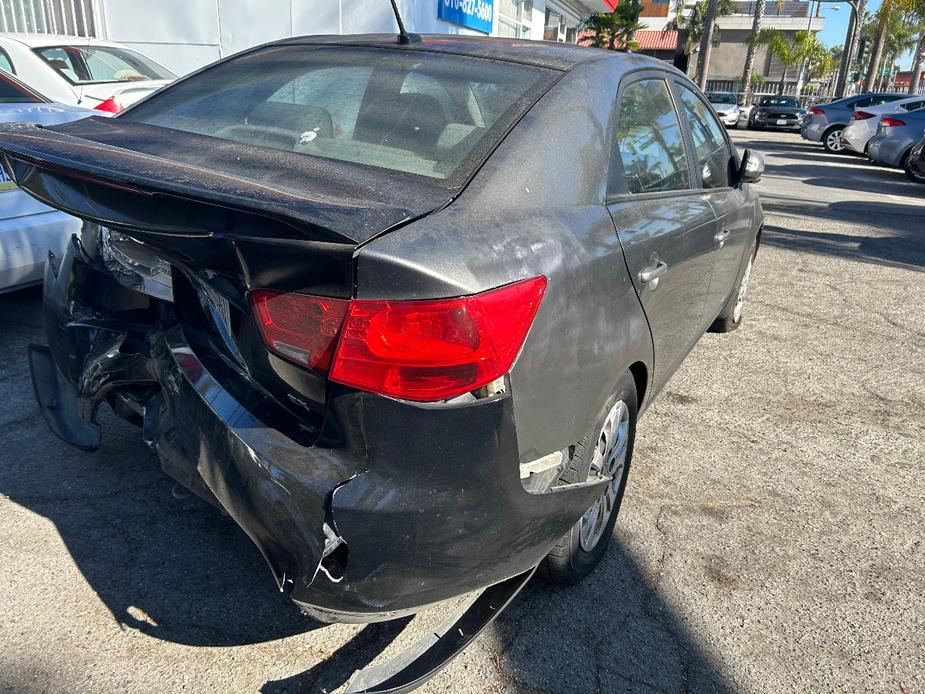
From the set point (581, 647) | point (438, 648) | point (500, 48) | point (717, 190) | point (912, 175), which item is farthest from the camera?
point (912, 175)

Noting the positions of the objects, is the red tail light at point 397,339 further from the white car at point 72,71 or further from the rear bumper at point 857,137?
the rear bumper at point 857,137

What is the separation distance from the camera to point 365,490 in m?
1.71

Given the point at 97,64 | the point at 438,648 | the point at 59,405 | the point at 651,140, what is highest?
the point at 651,140

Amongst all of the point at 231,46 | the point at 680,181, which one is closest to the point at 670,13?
the point at 231,46

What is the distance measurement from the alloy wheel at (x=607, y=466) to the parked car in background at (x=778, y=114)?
29.3 meters

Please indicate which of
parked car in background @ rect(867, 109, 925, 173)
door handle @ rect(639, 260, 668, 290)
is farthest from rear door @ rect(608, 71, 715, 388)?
parked car in background @ rect(867, 109, 925, 173)

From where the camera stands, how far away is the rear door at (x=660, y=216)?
2504mm

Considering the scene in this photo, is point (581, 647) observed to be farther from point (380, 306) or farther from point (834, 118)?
point (834, 118)

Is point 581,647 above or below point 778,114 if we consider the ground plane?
above

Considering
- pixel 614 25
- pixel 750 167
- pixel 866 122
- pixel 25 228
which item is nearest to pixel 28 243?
pixel 25 228

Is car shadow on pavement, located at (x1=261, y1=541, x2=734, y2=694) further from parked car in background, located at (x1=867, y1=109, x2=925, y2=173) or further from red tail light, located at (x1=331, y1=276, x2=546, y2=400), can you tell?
parked car in background, located at (x1=867, y1=109, x2=925, y2=173)

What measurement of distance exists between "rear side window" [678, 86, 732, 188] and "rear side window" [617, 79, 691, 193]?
0.83ft

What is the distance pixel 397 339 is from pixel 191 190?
1.87ft

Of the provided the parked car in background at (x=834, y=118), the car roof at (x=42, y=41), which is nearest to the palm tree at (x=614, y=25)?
the parked car in background at (x=834, y=118)
